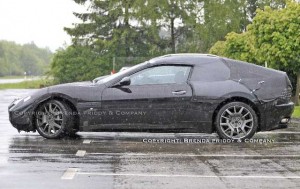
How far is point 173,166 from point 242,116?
3029 mm

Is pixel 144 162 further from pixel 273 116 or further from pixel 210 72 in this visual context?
pixel 273 116

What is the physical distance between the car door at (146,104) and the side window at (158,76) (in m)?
0.09

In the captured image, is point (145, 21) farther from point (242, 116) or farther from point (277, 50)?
point (242, 116)

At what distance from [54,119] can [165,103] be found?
Result: 1816mm

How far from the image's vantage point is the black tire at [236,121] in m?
9.86

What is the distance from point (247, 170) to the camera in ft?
22.8

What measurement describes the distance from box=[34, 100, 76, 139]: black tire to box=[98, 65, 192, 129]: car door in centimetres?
59

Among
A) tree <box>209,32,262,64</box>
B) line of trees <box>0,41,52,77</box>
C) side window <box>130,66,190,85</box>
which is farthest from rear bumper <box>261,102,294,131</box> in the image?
line of trees <box>0,41,52,77</box>

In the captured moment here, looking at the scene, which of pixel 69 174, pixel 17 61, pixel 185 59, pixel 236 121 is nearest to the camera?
pixel 69 174

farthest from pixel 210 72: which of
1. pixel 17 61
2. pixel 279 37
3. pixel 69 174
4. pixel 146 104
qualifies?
pixel 17 61

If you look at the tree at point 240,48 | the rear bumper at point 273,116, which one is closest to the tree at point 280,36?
the tree at point 240,48

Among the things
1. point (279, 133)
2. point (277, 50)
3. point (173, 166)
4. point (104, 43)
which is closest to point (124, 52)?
point (104, 43)

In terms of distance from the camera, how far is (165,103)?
9805mm

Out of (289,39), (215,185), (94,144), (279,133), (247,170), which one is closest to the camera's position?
(215,185)
